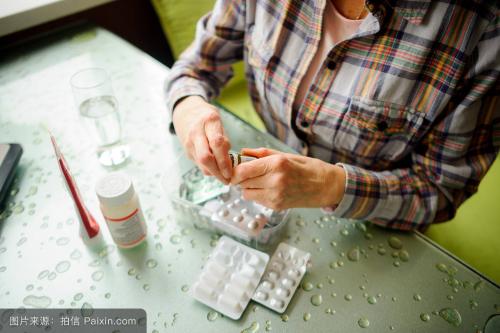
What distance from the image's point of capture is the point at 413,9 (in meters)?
0.65

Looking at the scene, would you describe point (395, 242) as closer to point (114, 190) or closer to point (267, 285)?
point (267, 285)

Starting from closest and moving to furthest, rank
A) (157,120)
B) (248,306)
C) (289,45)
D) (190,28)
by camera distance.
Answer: (248,306)
(289,45)
(157,120)
(190,28)

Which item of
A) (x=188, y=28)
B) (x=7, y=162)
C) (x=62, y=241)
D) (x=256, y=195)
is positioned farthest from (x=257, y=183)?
(x=188, y=28)

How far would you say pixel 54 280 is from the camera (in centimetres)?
66

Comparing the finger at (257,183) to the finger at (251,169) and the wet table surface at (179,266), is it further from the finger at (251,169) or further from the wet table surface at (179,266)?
the wet table surface at (179,266)

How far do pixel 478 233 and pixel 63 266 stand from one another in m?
1.01

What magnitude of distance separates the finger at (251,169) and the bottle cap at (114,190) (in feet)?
0.59

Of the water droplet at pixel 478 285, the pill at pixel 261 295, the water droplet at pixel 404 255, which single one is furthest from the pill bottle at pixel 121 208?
the water droplet at pixel 478 285

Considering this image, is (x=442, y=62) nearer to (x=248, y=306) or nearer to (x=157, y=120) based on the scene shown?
(x=248, y=306)

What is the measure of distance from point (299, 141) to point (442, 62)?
0.35 meters

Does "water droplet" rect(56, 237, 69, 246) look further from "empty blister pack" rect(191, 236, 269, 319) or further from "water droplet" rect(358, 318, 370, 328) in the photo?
"water droplet" rect(358, 318, 370, 328)

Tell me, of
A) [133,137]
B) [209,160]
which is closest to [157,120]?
[133,137]

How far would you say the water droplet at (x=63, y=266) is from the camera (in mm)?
677

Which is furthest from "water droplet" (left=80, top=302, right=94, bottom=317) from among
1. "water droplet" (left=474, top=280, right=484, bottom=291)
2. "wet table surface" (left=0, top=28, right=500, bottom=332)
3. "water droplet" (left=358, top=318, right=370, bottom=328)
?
"water droplet" (left=474, top=280, right=484, bottom=291)
